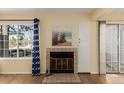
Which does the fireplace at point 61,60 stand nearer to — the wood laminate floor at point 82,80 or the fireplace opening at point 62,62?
the fireplace opening at point 62,62

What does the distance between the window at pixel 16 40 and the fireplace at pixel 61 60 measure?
83 cm

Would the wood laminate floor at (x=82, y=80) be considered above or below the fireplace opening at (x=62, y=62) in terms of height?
below

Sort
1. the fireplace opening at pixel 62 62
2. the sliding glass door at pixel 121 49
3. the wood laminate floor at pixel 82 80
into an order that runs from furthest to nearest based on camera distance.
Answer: the fireplace opening at pixel 62 62
the sliding glass door at pixel 121 49
the wood laminate floor at pixel 82 80

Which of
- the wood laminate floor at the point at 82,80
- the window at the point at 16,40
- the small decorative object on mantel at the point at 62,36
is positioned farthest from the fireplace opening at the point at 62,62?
the window at the point at 16,40

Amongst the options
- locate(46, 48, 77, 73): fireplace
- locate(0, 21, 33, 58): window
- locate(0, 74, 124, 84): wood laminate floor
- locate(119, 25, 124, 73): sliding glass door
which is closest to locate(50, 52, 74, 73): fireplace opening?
locate(46, 48, 77, 73): fireplace

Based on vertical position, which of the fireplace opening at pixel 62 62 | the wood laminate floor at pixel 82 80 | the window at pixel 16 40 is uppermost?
the window at pixel 16 40

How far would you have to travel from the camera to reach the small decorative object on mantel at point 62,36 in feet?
24.4

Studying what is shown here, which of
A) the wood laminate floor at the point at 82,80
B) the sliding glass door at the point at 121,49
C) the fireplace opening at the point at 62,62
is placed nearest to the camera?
the wood laminate floor at the point at 82,80

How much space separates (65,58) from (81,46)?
754 mm

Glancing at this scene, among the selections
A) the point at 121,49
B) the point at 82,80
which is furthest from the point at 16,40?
the point at 121,49

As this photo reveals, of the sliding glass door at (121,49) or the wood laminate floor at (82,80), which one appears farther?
the sliding glass door at (121,49)

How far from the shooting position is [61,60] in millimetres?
7562

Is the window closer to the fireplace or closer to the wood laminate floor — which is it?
the fireplace
